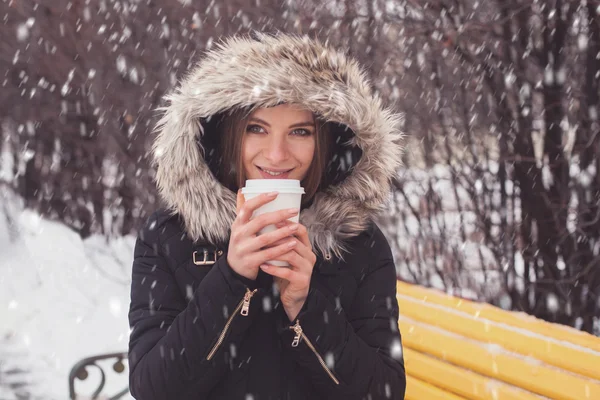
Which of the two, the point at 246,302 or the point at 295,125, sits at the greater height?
the point at 295,125

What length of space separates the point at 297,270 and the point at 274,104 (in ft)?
1.87

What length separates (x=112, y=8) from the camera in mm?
5195

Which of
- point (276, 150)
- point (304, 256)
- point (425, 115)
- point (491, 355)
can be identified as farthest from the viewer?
point (425, 115)

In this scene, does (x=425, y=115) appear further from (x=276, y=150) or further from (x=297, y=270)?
(x=297, y=270)

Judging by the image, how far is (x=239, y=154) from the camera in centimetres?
181

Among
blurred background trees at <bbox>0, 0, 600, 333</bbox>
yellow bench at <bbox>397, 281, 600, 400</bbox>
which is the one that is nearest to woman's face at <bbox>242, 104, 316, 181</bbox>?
yellow bench at <bbox>397, 281, 600, 400</bbox>

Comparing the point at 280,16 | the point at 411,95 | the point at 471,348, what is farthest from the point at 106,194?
the point at 471,348

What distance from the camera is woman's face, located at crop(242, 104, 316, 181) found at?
5.71 feet

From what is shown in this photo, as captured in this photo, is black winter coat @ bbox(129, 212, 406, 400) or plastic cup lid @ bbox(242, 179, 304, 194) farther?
black winter coat @ bbox(129, 212, 406, 400)

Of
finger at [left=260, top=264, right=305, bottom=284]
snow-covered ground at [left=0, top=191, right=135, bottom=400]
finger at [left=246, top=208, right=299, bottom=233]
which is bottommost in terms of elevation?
snow-covered ground at [left=0, top=191, right=135, bottom=400]

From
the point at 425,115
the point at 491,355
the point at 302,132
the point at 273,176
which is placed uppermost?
the point at 425,115

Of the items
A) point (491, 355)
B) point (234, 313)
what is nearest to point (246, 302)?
point (234, 313)

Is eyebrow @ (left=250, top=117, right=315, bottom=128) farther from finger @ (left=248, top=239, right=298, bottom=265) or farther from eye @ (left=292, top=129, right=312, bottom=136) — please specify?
finger @ (left=248, top=239, right=298, bottom=265)

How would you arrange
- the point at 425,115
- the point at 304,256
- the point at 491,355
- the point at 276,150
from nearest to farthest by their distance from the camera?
the point at 304,256
the point at 276,150
the point at 491,355
the point at 425,115
